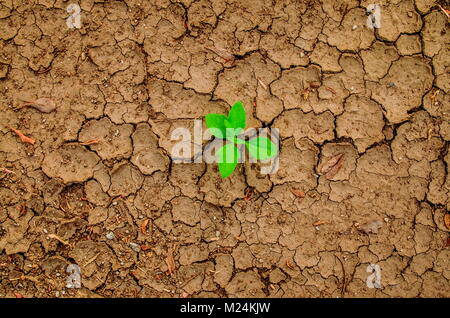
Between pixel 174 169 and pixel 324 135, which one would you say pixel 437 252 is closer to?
pixel 324 135

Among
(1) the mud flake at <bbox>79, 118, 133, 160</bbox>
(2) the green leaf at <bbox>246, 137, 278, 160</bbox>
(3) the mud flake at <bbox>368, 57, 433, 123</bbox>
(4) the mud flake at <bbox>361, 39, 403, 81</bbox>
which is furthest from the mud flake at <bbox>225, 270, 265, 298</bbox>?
(4) the mud flake at <bbox>361, 39, 403, 81</bbox>

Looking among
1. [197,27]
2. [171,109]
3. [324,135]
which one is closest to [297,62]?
[324,135]

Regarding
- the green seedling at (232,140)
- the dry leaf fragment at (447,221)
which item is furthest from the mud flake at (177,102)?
the dry leaf fragment at (447,221)

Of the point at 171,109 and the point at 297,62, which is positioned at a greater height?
the point at 297,62

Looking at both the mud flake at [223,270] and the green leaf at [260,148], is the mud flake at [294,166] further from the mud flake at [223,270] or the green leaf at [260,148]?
the mud flake at [223,270]
